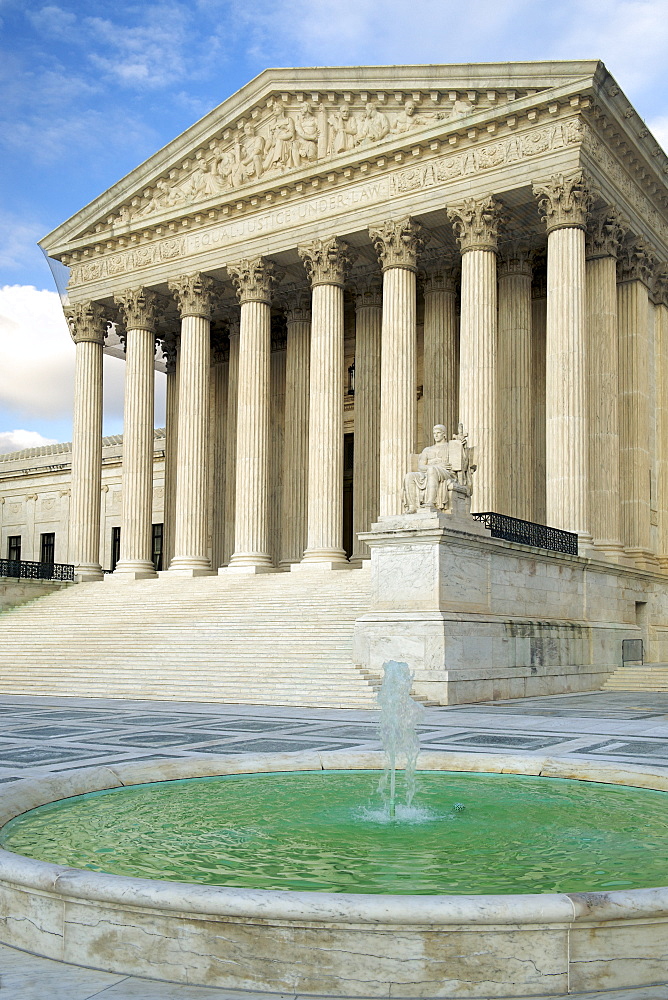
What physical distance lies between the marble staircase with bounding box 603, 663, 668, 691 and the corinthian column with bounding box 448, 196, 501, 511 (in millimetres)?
6135

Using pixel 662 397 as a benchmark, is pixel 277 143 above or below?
above

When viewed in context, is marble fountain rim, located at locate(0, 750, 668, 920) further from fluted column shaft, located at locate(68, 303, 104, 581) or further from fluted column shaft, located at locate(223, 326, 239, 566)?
fluted column shaft, located at locate(223, 326, 239, 566)

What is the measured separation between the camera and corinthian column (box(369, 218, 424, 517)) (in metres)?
33.1

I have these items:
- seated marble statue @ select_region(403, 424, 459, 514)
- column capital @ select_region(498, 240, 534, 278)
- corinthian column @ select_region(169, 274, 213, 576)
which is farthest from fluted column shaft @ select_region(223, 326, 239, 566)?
seated marble statue @ select_region(403, 424, 459, 514)

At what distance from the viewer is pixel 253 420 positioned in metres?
36.9

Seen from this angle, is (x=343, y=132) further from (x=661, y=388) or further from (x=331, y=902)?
(x=331, y=902)

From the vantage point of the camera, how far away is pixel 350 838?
726 cm

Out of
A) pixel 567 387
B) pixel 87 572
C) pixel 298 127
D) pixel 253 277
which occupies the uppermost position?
pixel 298 127

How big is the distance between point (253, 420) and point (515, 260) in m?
10.9

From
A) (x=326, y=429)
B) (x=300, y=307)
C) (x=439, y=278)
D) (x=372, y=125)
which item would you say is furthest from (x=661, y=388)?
(x=300, y=307)

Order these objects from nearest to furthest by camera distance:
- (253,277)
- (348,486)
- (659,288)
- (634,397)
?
(634,397), (659,288), (253,277), (348,486)

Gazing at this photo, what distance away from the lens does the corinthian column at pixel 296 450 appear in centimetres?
4009

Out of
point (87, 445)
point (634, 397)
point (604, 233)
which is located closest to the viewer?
point (604, 233)

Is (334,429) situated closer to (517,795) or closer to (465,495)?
(465,495)
